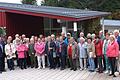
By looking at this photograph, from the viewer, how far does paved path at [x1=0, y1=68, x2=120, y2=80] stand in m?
13.8

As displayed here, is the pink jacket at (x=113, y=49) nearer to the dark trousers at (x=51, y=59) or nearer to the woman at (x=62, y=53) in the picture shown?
the woman at (x=62, y=53)

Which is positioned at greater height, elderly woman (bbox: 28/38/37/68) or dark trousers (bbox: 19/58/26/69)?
elderly woman (bbox: 28/38/37/68)

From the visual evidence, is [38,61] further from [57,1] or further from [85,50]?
[57,1]

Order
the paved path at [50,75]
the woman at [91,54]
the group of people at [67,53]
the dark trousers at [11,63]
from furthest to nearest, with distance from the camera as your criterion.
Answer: the dark trousers at [11,63], the woman at [91,54], the group of people at [67,53], the paved path at [50,75]

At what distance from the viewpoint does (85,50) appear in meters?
15.7

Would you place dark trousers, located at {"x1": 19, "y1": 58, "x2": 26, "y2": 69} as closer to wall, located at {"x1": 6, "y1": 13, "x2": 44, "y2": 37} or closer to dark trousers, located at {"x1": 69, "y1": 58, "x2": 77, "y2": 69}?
dark trousers, located at {"x1": 69, "y1": 58, "x2": 77, "y2": 69}

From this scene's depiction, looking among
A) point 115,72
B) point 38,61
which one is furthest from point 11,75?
point 115,72

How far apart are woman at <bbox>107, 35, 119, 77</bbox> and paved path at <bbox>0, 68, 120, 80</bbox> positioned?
517 mm

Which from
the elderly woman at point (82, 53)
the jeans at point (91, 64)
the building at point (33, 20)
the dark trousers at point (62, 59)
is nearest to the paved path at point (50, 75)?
the jeans at point (91, 64)

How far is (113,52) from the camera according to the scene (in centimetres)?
1359

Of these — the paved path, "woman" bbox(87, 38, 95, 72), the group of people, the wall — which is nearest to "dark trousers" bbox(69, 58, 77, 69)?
the group of people

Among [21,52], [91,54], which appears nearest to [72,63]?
[91,54]

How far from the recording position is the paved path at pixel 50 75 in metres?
13.8

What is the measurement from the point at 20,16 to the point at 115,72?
10086 millimetres
